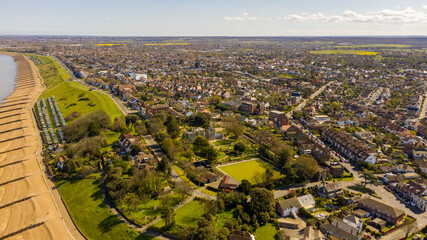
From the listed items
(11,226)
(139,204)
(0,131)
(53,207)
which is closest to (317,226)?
(139,204)

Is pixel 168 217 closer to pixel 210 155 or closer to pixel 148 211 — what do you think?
pixel 148 211

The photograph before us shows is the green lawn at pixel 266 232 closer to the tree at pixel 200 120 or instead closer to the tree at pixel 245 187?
the tree at pixel 245 187

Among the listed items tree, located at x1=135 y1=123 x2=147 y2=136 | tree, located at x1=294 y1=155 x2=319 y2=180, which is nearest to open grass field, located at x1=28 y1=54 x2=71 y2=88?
tree, located at x1=135 y1=123 x2=147 y2=136

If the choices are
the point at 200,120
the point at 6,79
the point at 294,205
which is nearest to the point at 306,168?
the point at 294,205

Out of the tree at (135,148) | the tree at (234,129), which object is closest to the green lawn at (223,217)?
the tree at (135,148)

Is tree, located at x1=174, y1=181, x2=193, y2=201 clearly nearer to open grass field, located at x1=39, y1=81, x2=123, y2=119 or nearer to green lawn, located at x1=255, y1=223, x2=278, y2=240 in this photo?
green lawn, located at x1=255, y1=223, x2=278, y2=240
